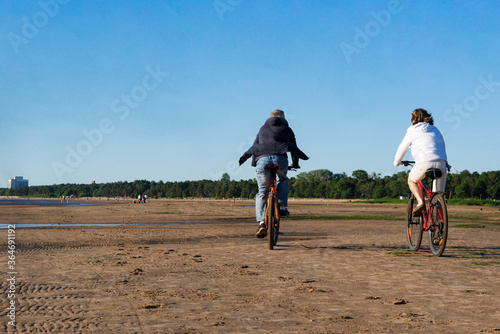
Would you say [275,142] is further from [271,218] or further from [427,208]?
[427,208]

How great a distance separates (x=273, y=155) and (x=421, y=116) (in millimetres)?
2640

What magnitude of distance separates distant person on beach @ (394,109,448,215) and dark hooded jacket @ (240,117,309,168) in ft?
6.02

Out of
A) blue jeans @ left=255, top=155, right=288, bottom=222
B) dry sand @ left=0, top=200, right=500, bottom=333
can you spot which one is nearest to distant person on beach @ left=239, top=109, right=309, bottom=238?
blue jeans @ left=255, top=155, right=288, bottom=222

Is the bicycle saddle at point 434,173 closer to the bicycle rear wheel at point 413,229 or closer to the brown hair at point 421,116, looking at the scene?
the bicycle rear wheel at point 413,229

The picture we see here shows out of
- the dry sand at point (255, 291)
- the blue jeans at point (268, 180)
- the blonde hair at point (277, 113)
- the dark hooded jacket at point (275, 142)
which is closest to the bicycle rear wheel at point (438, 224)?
the dry sand at point (255, 291)

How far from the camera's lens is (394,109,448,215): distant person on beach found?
711 cm

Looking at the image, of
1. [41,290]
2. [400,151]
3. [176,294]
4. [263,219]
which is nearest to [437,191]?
[400,151]

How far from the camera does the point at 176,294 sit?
4.29 m

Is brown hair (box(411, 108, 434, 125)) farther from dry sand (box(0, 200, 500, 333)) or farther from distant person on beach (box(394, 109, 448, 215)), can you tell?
dry sand (box(0, 200, 500, 333))

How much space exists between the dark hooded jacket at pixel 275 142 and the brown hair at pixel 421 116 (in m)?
1.99

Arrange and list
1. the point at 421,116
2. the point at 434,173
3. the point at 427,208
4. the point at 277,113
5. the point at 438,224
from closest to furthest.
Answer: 1. the point at 438,224
2. the point at 434,173
3. the point at 427,208
4. the point at 421,116
5. the point at 277,113

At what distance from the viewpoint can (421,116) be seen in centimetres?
760

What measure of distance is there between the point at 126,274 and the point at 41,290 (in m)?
1.16

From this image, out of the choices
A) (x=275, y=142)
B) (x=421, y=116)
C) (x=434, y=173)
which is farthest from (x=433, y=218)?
(x=275, y=142)
